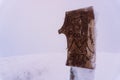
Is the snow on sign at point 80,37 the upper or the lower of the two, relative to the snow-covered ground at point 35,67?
upper

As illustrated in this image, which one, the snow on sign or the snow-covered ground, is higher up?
the snow on sign

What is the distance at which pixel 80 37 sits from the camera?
692 millimetres

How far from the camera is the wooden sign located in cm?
67

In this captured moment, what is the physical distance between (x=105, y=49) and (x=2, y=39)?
16.3 inches

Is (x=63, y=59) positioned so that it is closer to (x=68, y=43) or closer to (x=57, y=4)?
(x=68, y=43)

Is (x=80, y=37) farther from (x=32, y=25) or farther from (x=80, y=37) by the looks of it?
(x=32, y=25)

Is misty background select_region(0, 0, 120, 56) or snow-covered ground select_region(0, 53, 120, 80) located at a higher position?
misty background select_region(0, 0, 120, 56)

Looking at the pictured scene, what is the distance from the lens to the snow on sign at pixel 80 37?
0.67 metres

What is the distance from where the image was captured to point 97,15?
26.1 inches

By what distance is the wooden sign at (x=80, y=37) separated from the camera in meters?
0.67

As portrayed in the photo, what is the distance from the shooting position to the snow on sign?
2.19 feet

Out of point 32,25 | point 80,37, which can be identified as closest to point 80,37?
point 80,37

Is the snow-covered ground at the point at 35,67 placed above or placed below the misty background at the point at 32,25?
below

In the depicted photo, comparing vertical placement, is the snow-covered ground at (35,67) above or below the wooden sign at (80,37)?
below
